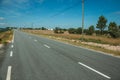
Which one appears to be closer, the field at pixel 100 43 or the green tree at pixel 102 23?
the field at pixel 100 43

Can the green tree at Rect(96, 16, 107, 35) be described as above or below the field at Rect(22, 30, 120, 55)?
above

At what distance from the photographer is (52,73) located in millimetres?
6055

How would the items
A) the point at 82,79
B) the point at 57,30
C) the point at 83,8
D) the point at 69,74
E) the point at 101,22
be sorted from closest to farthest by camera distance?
the point at 82,79 → the point at 69,74 → the point at 83,8 → the point at 101,22 → the point at 57,30

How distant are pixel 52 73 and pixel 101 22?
232 ft

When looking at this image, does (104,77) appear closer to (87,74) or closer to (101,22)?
(87,74)

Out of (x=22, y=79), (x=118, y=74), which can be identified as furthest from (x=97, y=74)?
(x=22, y=79)

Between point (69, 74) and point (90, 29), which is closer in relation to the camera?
point (69, 74)

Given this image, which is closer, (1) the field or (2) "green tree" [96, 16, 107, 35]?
(1) the field

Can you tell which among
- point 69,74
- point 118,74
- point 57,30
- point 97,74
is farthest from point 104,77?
point 57,30

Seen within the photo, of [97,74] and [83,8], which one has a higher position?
[83,8]

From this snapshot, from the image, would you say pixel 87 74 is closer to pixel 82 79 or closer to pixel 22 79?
pixel 82 79

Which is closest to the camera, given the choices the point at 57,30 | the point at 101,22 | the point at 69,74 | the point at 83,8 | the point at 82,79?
the point at 82,79

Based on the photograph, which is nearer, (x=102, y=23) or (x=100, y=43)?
(x=100, y=43)

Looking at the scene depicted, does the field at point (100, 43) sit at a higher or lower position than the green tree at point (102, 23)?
lower
